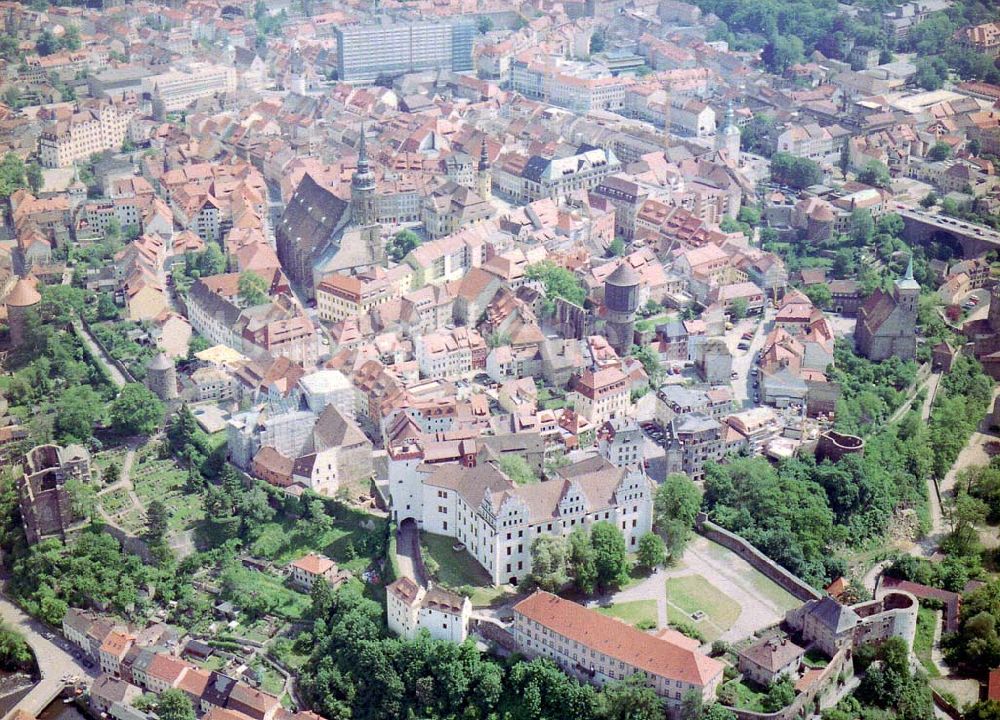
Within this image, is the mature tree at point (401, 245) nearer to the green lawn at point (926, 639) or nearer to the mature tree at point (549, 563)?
the mature tree at point (549, 563)

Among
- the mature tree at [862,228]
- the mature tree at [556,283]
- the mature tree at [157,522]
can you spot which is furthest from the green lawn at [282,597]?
the mature tree at [862,228]

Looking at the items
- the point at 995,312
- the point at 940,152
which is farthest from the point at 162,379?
the point at 940,152

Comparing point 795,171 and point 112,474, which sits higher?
point 795,171

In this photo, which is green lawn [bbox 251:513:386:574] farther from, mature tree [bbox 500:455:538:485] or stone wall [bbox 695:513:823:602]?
stone wall [bbox 695:513:823:602]

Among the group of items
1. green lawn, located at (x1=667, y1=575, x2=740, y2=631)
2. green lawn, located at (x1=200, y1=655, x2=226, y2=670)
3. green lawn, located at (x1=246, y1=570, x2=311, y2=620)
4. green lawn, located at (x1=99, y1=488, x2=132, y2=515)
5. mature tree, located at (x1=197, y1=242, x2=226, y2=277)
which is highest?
mature tree, located at (x1=197, y1=242, x2=226, y2=277)

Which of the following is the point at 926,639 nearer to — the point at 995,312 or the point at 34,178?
the point at 995,312

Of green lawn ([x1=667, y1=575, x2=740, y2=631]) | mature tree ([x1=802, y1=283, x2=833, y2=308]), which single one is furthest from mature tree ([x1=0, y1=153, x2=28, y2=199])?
green lawn ([x1=667, y1=575, x2=740, y2=631])
